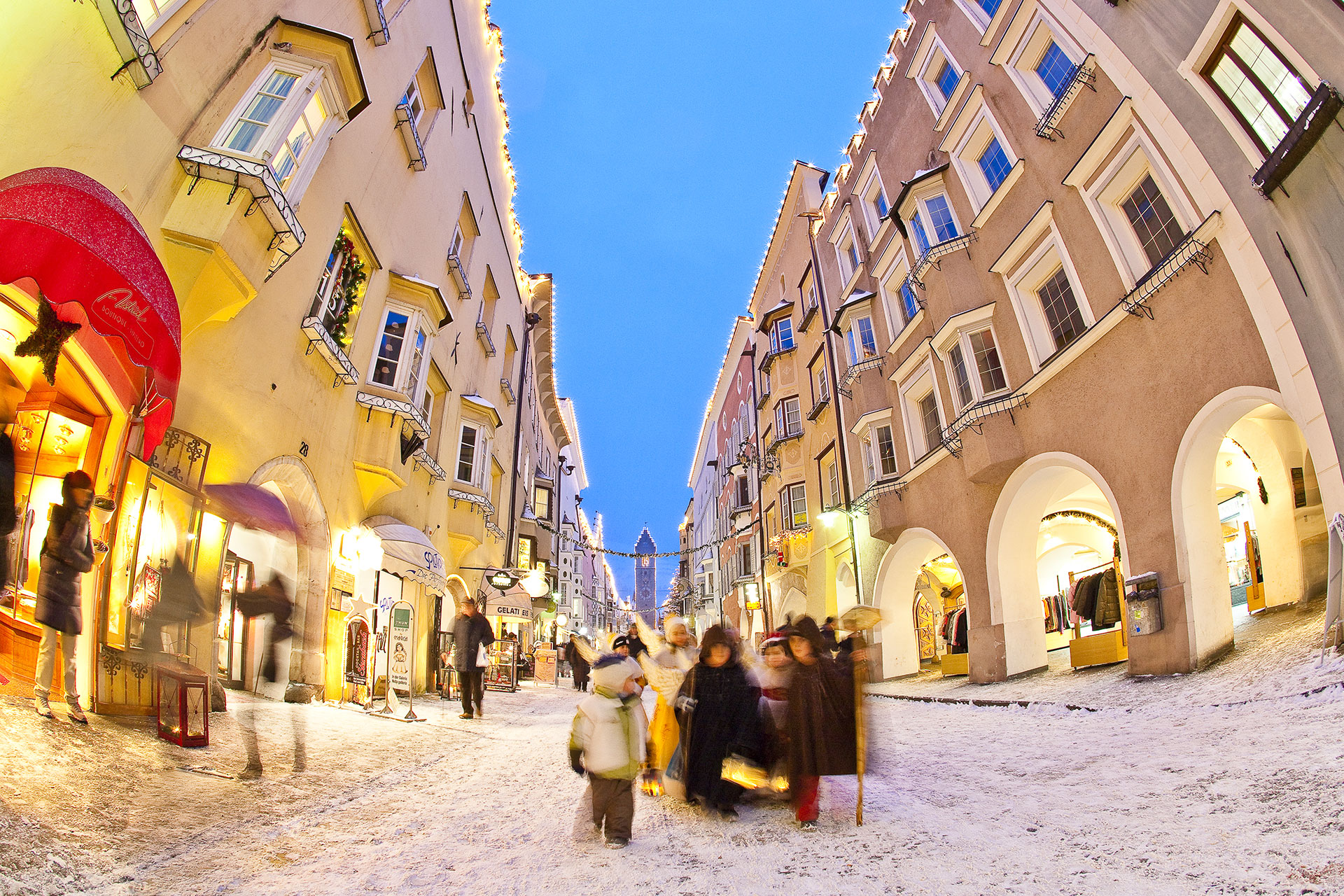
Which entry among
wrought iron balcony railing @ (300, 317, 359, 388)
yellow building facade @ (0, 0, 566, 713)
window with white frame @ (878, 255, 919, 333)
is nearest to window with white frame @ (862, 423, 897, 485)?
window with white frame @ (878, 255, 919, 333)

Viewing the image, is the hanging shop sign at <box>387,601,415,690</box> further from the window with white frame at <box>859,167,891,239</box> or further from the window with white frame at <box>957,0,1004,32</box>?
the window with white frame at <box>957,0,1004,32</box>

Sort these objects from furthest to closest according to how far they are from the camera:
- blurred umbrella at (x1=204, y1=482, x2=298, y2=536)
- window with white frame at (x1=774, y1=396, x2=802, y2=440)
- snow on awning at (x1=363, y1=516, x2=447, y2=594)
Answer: window with white frame at (x1=774, y1=396, x2=802, y2=440)
snow on awning at (x1=363, y1=516, x2=447, y2=594)
blurred umbrella at (x1=204, y1=482, x2=298, y2=536)

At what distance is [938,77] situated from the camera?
54.6 feet

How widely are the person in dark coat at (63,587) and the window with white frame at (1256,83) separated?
496 inches

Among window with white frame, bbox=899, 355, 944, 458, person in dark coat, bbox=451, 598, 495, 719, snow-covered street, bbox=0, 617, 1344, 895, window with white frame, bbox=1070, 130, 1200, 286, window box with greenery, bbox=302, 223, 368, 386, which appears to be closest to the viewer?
snow-covered street, bbox=0, 617, 1344, 895

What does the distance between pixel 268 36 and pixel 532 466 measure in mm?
25427

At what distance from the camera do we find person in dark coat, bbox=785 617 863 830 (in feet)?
14.9

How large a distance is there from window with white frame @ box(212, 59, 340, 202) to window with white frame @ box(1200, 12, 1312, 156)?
486 inches

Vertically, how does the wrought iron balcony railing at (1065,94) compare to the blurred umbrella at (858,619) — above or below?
Answer: above

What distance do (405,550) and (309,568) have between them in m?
1.98

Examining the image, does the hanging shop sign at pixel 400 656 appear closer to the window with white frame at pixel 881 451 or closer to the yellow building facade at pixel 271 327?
the yellow building facade at pixel 271 327

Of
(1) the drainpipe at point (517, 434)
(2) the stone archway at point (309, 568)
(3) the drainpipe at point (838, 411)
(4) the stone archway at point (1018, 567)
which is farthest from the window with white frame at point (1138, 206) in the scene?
(1) the drainpipe at point (517, 434)

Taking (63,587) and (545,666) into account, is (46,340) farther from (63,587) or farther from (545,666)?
(545,666)

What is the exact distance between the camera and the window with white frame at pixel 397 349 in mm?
12859
